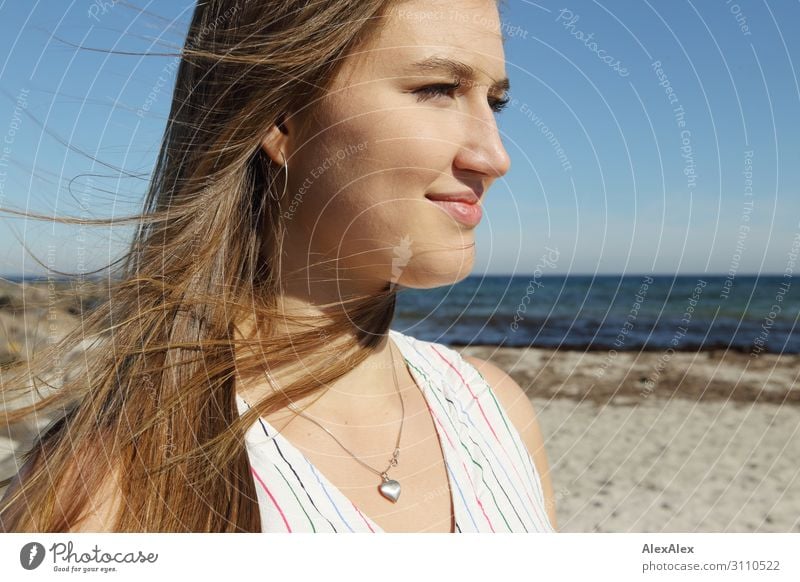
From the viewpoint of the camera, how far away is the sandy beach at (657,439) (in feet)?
13.7

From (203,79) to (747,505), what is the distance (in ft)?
14.9

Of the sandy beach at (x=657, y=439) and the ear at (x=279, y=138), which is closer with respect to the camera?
the ear at (x=279, y=138)

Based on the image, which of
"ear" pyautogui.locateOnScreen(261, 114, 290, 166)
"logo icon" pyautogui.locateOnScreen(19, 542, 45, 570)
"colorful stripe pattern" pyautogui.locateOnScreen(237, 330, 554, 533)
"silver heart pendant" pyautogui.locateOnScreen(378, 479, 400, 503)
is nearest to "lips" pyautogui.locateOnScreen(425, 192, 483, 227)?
"ear" pyautogui.locateOnScreen(261, 114, 290, 166)

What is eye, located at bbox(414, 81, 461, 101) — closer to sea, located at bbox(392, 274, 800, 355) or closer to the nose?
the nose

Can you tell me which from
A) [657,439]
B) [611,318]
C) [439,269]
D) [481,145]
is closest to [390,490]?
[439,269]

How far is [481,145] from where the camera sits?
1.26 m

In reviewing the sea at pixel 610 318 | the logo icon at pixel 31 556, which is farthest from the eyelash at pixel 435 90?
the sea at pixel 610 318

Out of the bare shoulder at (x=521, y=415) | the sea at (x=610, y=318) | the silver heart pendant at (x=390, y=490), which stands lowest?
the silver heart pendant at (x=390, y=490)

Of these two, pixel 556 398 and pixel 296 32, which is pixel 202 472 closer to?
pixel 296 32

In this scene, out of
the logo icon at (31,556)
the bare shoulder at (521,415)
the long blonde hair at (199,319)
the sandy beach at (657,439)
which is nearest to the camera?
the long blonde hair at (199,319)

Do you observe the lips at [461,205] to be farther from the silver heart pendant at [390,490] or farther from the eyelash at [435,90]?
the silver heart pendant at [390,490]

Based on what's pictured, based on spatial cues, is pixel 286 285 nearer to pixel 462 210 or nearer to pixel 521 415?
pixel 462 210

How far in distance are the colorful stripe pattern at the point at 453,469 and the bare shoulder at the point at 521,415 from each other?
32mm

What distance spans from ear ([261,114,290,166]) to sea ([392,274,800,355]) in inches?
321
